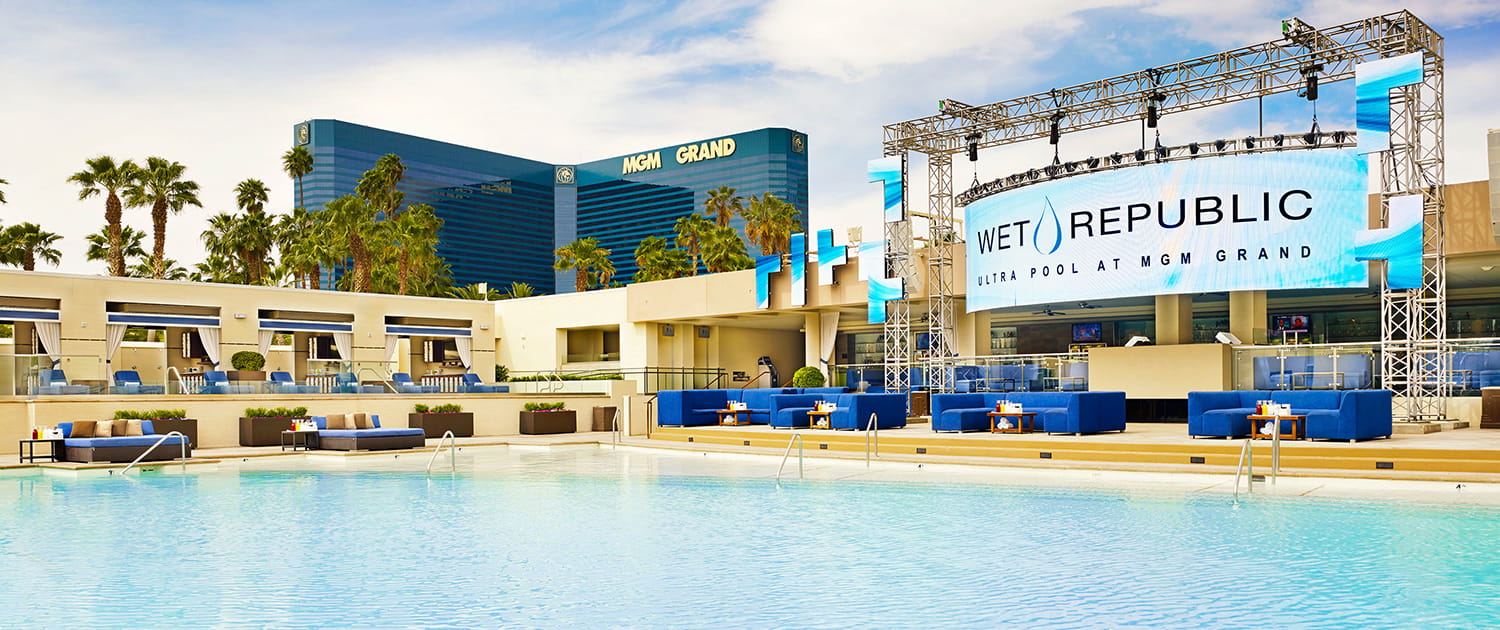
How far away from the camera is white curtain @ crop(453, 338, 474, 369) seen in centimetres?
3588

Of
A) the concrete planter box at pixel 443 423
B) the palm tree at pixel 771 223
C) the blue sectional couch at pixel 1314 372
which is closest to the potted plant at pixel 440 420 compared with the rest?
the concrete planter box at pixel 443 423

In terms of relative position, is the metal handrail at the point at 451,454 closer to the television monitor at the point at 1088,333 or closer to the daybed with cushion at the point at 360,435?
the daybed with cushion at the point at 360,435

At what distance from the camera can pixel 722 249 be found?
45438 millimetres

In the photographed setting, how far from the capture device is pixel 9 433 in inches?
773

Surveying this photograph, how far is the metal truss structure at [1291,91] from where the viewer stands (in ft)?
59.9

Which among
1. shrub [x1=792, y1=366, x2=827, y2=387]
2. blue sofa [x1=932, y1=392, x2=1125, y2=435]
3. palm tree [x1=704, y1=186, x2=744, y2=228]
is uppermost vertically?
palm tree [x1=704, y1=186, x2=744, y2=228]

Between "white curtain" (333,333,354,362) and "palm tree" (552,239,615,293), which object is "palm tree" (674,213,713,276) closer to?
"palm tree" (552,239,615,293)

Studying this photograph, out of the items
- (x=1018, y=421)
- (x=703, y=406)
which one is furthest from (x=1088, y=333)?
(x=1018, y=421)

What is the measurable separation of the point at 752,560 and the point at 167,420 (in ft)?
54.4

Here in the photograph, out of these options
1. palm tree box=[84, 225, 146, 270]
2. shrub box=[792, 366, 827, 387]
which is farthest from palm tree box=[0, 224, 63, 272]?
shrub box=[792, 366, 827, 387]

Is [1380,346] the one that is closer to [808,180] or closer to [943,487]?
[943,487]

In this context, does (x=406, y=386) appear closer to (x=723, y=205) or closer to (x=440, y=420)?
(x=440, y=420)

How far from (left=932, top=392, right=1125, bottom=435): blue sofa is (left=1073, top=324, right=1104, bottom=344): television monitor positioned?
15068 millimetres

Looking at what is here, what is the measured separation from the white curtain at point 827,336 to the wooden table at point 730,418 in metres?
10.6
